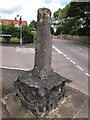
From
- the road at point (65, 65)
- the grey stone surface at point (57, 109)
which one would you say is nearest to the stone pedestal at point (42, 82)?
the grey stone surface at point (57, 109)

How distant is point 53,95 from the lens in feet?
15.9

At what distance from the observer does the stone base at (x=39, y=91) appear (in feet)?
15.3

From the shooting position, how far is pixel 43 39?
5.07 m

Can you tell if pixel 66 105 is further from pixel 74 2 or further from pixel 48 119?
pixel 74 2

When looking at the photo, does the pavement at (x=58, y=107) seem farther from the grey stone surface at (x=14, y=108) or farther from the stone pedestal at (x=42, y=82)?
the stone pedestal at (x=42, y=82)

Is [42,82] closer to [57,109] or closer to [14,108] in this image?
[57,109]

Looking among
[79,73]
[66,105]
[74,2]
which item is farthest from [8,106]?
[74,2]

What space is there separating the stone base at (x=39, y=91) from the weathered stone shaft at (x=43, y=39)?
1.01 feet


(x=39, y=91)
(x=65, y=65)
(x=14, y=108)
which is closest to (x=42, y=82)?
(x=39, y=91)

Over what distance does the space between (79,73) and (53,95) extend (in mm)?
7062

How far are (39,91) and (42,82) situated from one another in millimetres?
330

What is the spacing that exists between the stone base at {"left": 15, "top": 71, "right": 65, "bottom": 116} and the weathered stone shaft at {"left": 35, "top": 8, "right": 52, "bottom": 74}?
31 centimetres

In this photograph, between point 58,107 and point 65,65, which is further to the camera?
point 65,65

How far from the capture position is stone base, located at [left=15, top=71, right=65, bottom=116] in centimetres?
466
